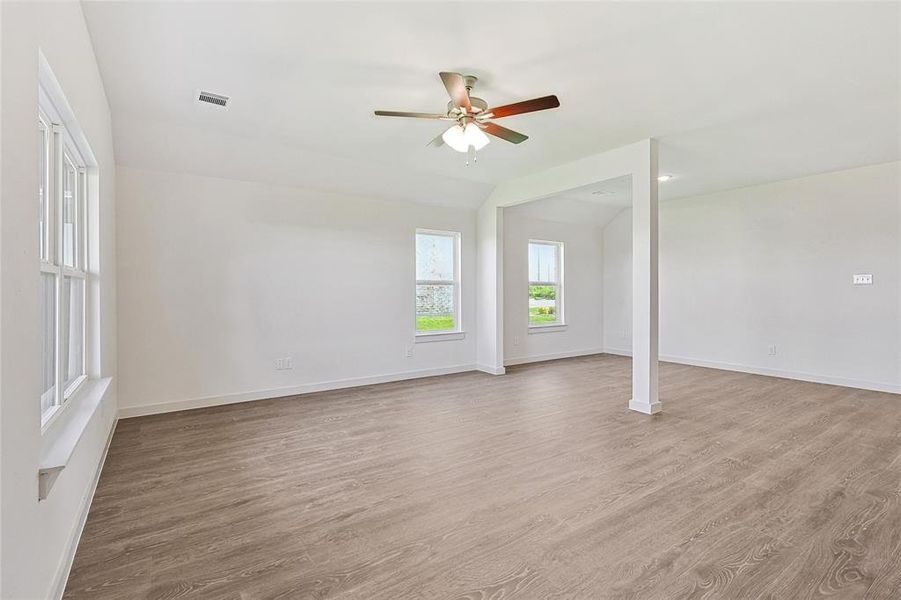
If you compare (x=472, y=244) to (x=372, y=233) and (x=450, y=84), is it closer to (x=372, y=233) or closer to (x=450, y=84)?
(x=372, y=233)

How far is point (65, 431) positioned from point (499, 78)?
3.16m

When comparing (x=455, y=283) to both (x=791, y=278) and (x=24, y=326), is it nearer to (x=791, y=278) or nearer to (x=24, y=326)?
(x=791, y=278)

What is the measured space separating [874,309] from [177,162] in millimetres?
7790

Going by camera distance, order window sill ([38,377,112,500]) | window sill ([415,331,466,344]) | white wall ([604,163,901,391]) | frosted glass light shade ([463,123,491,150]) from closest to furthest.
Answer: window sill ([38,377,112,500]) → frosted glass light shade ([463,123,491,150]) → white wall ([604,163,901,391]) → window sill ([415,331,466,344])

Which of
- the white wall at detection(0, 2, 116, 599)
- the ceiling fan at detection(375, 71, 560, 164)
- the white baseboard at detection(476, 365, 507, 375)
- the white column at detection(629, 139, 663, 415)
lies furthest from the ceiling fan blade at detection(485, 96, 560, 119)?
the white baseboard at detection(476, 365, 507, 375)

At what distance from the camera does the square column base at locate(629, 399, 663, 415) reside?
4.24 meters

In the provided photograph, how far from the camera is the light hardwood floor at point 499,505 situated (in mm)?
1842

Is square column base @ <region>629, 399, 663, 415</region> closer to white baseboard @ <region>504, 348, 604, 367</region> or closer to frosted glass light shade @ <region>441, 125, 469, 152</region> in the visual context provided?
white baseboard @ <region>504, 348, 604, 367</region>

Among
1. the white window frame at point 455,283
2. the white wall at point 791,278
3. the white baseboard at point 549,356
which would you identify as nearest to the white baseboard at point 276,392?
the white window frame at point 455,283

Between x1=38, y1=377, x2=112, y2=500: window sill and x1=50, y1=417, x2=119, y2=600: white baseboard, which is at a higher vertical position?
x1=38, y1=377, x2=112, y2=500: window sill

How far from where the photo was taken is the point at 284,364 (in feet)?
16.5

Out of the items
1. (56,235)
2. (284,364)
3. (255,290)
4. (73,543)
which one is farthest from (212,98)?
(73,543)

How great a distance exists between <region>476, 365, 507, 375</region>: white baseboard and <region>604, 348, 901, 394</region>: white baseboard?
9.56 ft

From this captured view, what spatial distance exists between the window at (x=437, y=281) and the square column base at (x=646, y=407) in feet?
9.07
